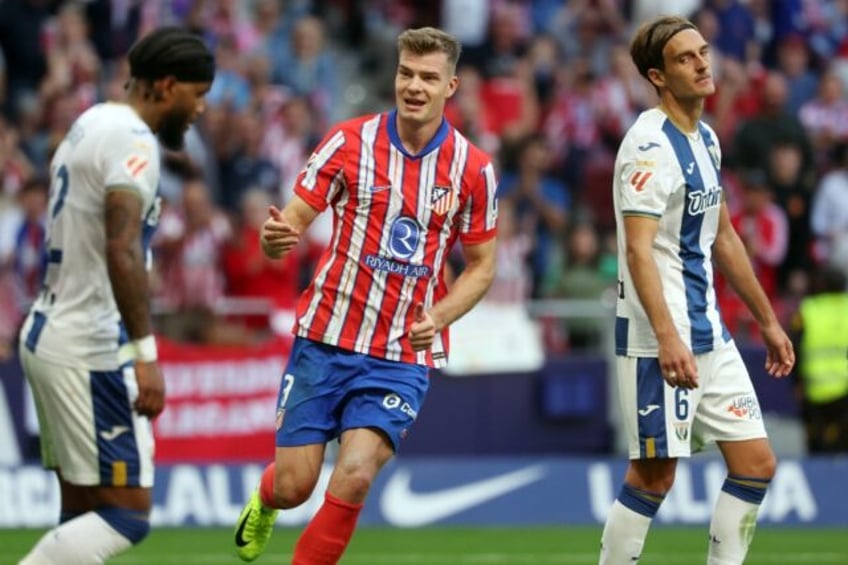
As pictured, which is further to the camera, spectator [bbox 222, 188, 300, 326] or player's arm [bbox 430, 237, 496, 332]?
spectator [bbox 222, 188, 300, 326]

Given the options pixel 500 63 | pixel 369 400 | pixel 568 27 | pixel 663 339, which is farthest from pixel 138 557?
pixel 568 27

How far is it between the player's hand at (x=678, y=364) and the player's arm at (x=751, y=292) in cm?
75

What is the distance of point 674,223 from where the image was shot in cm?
782

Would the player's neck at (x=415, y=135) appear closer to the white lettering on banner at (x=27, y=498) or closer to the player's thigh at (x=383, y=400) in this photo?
the player's thigh at (x=383, y=400)

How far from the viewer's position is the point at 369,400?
7691 millimetres

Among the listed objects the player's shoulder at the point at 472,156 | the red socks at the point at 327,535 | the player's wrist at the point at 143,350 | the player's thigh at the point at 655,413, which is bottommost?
the red socks at the point at 327,535

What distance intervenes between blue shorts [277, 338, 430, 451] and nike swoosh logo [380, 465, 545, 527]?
207 inches

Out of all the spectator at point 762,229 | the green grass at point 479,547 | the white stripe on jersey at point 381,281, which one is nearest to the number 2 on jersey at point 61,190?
the white stripe on jersey at point 381,281

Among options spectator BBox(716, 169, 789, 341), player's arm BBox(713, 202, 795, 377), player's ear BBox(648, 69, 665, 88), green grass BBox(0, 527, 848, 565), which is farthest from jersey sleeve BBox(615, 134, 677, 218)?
spectator BBox(716, 169, 789, 341)

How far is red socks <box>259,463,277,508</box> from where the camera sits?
791 cm

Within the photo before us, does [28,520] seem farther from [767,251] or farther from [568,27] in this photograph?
[568,27]

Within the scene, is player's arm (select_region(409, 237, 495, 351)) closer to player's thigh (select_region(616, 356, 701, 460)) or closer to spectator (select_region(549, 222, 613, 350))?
player's thigh (select_region(616, 356, 701, 460))

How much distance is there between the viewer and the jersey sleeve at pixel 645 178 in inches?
301

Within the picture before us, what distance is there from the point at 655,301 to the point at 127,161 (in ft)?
7.20
